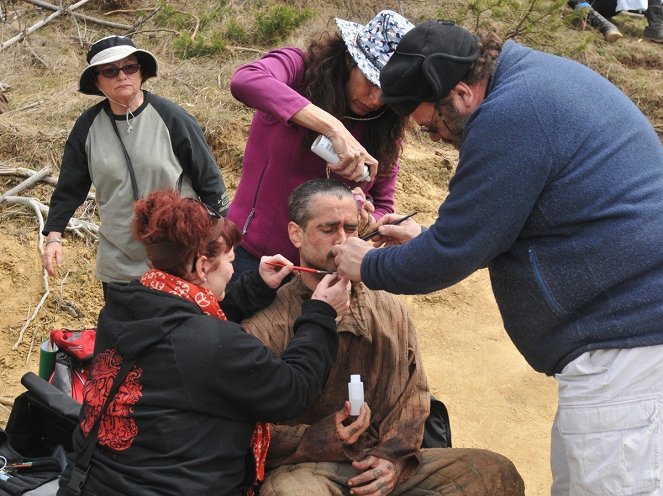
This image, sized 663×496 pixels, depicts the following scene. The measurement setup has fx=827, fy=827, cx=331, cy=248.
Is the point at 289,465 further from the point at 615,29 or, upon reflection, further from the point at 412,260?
the point at 615,29

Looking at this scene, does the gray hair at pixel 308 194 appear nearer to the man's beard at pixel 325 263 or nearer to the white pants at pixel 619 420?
the man's beard at pixel 325 263

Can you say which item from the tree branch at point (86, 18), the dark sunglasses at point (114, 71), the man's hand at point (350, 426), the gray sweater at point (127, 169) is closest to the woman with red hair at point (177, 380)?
the man's hand at point (350, 426)

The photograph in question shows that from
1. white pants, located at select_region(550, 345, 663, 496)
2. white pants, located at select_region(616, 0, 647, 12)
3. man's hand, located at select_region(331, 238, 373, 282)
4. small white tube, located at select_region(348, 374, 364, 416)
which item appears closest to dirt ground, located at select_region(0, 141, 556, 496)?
small white tube, located at select_region(348, 374, 364, 416)

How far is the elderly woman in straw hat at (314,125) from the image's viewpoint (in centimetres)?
311

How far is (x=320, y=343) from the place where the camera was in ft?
8.70

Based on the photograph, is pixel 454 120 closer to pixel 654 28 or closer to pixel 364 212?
pixel 364 212

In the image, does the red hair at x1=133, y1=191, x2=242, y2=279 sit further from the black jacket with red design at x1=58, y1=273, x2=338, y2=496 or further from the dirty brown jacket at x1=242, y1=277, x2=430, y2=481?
the dirty brown jacket at x1=242, y1=277, x2=430, y2=481

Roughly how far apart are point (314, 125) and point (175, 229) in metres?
0.81

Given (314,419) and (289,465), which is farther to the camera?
(314,419)

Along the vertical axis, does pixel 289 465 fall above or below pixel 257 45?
above

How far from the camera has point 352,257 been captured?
8.79ft

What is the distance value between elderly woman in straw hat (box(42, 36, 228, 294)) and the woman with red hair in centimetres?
140

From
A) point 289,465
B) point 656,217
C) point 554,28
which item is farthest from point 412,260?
point 554,28

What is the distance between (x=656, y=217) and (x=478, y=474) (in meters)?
1.22
